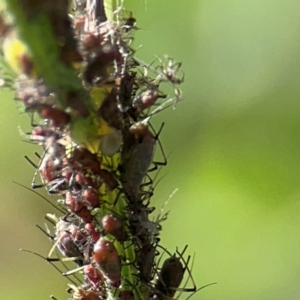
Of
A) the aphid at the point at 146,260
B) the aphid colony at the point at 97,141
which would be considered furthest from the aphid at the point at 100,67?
the aphid at the point at 146,260

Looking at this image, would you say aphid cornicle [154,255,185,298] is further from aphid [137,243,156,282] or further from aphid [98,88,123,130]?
aphid [98,88,123,130]

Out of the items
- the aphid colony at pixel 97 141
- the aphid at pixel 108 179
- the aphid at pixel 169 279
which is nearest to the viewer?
the aphid colony at pixel 97 141

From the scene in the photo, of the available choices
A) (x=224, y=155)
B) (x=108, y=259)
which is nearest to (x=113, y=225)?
(x=108, y=259)

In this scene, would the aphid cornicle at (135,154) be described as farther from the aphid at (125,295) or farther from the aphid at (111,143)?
the aphid at (125,295)

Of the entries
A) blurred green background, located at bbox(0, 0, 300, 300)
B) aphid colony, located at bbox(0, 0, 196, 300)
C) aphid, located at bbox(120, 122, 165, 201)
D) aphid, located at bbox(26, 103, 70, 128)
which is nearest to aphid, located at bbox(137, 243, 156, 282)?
aphid colony, located at bbox(0, 0, 196, 300)

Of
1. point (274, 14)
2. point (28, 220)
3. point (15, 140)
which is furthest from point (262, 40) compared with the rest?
point (28, 220)

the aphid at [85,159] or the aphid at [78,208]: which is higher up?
the aphid at [85,159]
